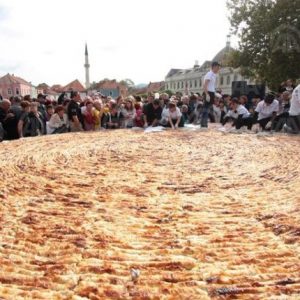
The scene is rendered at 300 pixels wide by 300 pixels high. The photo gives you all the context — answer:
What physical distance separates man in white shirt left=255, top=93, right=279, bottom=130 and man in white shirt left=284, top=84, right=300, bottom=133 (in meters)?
0.88

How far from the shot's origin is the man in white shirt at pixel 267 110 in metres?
10.9

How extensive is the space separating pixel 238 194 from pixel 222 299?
7.27ft

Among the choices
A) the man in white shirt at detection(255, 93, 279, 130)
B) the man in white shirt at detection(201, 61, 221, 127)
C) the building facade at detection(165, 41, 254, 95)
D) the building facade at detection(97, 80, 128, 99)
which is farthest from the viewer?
the building facade at detection(97, 80, 128, 99)

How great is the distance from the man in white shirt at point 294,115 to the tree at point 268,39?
17168 millimetres

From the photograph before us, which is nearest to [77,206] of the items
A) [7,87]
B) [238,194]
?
[238,194]

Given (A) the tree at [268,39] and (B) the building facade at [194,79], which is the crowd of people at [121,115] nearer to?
(A) the tree at [268,39]

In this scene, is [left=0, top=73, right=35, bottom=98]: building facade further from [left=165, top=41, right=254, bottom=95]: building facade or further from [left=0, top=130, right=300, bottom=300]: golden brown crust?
[left=0, top=130, right=300, bottom=300]: golden brown crust

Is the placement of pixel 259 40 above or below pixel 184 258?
above

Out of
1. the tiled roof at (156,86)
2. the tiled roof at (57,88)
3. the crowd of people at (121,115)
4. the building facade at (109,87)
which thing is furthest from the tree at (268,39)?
the tiled roof at (156,86)

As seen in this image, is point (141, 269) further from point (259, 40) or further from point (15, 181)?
point (259, 40)

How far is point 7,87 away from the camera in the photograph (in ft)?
286

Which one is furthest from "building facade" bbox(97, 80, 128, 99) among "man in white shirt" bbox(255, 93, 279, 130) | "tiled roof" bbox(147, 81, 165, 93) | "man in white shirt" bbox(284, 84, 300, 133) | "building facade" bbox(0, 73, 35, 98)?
"man in white shirt" bbox(284, 84, 300, 133)

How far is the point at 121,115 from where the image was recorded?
1211cm

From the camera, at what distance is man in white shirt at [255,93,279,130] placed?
10.9 meters
